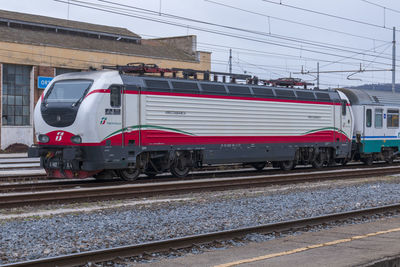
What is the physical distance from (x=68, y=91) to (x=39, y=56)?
25.5 metres

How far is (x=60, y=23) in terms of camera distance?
48.2 m

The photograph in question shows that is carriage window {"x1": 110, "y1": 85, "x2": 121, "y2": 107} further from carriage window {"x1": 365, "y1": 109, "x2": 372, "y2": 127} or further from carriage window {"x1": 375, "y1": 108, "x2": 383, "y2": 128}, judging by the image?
carriage window {"x1": 375, "y1": 108, "x2": 383, "y2": 128}

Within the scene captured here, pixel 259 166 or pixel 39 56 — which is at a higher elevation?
pixel 39 56

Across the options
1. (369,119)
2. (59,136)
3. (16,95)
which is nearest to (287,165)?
(369,119)

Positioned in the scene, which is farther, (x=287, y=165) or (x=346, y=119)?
(x=346, y=119)

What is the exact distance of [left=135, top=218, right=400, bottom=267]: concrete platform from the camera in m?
7.71

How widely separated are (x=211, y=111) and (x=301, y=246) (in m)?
12.8

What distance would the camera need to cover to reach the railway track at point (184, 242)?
7836 mm

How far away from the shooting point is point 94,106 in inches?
702

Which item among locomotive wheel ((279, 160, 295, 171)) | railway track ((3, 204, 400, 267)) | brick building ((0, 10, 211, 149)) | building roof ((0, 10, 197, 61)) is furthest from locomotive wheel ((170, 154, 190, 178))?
building roof ((0, 10, 197, 61))

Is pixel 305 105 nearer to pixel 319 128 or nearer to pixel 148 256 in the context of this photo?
pixel 319 128

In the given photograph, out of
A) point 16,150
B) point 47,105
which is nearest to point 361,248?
point 47,105

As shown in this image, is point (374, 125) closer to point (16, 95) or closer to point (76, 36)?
point (16, 95)

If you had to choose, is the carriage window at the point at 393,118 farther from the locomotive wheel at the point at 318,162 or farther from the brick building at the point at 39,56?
the brick building at the point at 39,56
